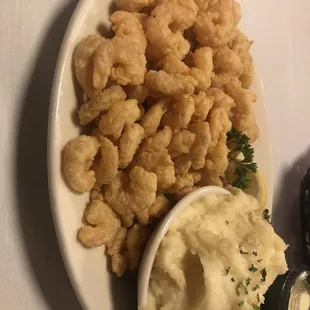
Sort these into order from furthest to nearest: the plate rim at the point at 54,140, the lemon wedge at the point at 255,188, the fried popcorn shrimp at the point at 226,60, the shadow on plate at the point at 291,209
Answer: the shadow on plate at the point at 291,209
the lemon wedge at the point at 255,188
the fried popcorn shrimp at the point at 226,60
the plate rim at the point at 54,140

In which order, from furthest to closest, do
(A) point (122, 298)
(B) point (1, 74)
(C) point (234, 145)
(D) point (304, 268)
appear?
1. (D) point (304, 268)
2. (C) point (234, 145)
3. (A) point (122, 298)
4. (B) point (1, 74)

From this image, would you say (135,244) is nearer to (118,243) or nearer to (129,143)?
(118,243)

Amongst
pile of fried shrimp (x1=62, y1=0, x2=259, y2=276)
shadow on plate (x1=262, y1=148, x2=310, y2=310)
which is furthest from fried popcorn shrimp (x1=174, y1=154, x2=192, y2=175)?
shadow on plate (x1=262, y1=148, x2=310, y2=310)

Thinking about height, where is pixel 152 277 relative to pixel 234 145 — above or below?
below

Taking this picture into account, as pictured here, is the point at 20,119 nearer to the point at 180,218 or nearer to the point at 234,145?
the point at 180,218

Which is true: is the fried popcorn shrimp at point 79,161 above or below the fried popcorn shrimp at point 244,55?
below

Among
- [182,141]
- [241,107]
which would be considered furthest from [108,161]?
[241,107]

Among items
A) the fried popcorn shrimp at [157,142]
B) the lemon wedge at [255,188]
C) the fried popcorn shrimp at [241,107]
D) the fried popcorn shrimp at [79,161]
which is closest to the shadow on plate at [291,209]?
the lemon wedge at [255,188]

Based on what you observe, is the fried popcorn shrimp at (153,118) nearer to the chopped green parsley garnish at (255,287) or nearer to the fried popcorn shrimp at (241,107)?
the fried popcorn shrimp at (241,107)

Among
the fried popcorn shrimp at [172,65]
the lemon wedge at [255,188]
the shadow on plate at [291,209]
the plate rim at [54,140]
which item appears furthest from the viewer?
the shadow on plate at [291,209]

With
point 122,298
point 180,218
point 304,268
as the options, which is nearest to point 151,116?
point 180,218
